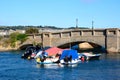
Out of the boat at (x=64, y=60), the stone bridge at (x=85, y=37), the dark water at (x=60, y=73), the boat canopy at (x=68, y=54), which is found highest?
the stone bridge at (x=85, y=37)

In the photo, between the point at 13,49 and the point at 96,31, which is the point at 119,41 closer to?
the point at 96,31

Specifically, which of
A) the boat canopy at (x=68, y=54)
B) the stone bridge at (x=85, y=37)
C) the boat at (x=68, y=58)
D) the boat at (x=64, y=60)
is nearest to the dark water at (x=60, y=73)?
the boat at (x=64, y=60)

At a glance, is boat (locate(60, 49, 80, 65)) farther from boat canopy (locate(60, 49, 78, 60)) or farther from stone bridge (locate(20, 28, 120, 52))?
stone bridge (locate(20, 28, 120, 52))

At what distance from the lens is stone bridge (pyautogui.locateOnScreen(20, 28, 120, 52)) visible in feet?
364

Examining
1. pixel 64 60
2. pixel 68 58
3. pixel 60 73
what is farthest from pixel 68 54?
pixel 60 73

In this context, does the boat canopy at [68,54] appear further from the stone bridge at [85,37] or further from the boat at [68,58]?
the stone bridge at [85,37]

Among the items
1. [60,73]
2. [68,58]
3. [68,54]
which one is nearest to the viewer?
[60,73]

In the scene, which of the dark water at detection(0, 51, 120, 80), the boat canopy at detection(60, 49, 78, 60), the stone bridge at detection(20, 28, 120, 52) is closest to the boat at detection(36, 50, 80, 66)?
the boat canopy at detection(60, 49, 78, 60)

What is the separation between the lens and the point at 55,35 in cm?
12525

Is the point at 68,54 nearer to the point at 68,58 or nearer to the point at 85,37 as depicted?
the point at 68,58

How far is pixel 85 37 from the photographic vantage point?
117m

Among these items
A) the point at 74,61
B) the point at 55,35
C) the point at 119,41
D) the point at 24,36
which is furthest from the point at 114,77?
the point at 24,36

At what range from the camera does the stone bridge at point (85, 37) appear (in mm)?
110812

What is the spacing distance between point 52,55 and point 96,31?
26977 millimetres
